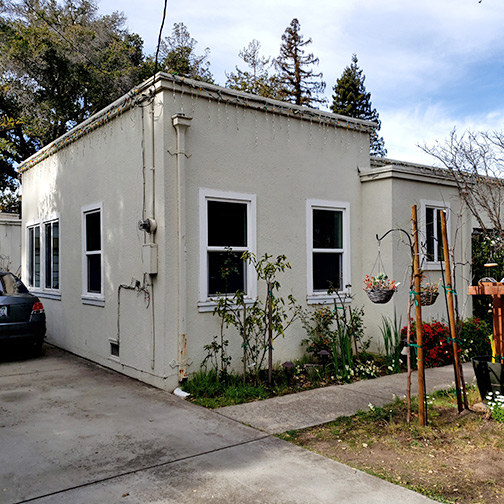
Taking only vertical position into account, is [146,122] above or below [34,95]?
below

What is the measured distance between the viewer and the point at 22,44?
16859 mm

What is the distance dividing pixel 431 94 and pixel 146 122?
8.36 meters

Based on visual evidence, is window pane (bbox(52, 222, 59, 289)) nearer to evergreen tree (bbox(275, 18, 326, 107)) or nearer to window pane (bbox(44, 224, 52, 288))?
window pane (bbox(44, 224, 52, 288))

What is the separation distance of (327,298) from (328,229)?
3.68 ft

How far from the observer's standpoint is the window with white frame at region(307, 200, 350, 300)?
7.80 metres

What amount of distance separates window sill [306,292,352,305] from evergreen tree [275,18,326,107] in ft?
74.5

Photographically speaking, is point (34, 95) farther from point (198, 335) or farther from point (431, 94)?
point (198, 335)

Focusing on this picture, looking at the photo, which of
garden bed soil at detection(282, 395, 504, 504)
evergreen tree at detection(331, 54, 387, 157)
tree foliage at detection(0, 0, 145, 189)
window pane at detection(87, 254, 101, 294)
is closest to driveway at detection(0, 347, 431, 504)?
garden bed soil at detection(282, 395, 504, 504)

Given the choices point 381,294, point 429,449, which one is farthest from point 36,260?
point 429,449

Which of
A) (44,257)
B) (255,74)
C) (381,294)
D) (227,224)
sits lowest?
(381,294)

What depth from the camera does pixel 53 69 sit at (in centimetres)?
1770

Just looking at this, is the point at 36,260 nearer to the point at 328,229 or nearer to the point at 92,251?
the point at 92,251

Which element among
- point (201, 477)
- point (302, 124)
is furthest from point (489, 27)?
point (201, 477)

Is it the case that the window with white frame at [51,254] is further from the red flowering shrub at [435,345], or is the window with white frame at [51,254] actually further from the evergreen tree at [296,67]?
the evergreen tree at [296,67]
